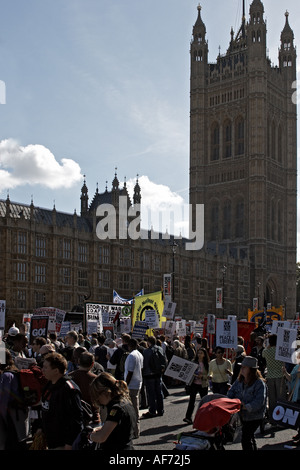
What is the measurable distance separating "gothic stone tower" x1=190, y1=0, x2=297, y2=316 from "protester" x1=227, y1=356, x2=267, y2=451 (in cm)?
7120

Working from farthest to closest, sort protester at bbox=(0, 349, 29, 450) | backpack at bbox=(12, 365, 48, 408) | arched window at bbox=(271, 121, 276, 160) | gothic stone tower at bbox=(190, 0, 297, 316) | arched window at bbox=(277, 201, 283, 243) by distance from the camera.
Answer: arched window at bbox=(271, 121, 276, 160), arched window at bbox=(277, 201, 283, 243), gothic stone tower at bbox=(190, 0, 297, 316), backpack at bbox=(12, 365, 48, 408), protester at bbox=(0, 349, 29, 450)

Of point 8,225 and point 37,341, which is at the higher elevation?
point 8,225

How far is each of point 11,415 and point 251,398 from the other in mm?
3312

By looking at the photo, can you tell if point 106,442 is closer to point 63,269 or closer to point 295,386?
point 295,386

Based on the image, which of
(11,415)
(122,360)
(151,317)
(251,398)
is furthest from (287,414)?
(151,317)

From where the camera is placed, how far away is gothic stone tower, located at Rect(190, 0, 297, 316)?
81875mm

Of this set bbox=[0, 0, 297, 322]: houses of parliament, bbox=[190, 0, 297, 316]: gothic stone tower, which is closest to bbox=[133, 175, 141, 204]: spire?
bbox=[0, 0, 297, 322]: houses of parliament

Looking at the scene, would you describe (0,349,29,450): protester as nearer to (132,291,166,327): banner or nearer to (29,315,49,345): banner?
(29,315,49,345): banner

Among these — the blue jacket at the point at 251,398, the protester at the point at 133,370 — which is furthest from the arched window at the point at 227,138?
the blue jacket at the point at 251,398

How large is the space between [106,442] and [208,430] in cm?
135

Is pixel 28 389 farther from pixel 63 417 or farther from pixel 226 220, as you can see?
pixel 226 220

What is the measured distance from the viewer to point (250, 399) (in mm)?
8664
